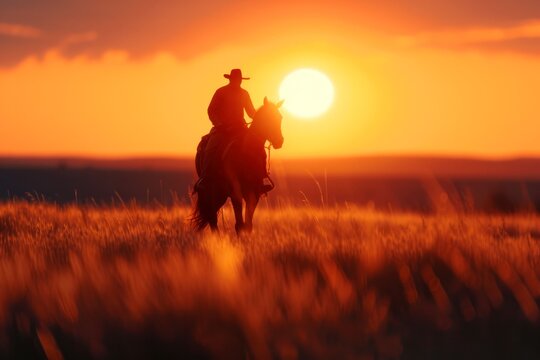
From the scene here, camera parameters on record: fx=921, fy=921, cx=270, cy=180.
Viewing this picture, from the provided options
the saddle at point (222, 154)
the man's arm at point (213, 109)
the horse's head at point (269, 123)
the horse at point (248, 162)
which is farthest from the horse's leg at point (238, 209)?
the man's arm at point (213, 109)

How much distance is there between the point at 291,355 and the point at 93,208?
31.3ft

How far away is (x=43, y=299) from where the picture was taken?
6875 millimetres

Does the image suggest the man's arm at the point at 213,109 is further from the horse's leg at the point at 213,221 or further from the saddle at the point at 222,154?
the horse's leg at the point at 213,221

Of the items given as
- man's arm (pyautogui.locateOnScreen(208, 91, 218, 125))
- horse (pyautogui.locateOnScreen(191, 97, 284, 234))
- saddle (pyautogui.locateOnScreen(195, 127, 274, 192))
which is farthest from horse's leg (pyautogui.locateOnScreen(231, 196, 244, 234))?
man's arm (pyautogui.locateOnScreen(208, 91, 218, 125))

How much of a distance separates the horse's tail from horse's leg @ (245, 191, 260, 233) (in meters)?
0.56

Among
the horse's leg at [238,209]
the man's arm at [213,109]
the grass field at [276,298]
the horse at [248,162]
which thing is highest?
the man's arm at [213,109]

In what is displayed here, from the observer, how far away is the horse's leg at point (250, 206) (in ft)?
38.4

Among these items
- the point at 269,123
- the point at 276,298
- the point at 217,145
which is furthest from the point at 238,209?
the point at 276,298

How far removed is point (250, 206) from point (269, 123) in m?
1.10

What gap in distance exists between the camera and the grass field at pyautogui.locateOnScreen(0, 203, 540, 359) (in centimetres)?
607

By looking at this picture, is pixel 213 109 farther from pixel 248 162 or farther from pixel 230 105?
pixel 248 162

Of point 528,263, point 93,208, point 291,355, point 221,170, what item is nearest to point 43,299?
point 291,355

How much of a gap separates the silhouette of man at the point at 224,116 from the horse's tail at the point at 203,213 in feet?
0.70

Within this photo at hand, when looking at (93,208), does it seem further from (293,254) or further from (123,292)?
(123,292)
